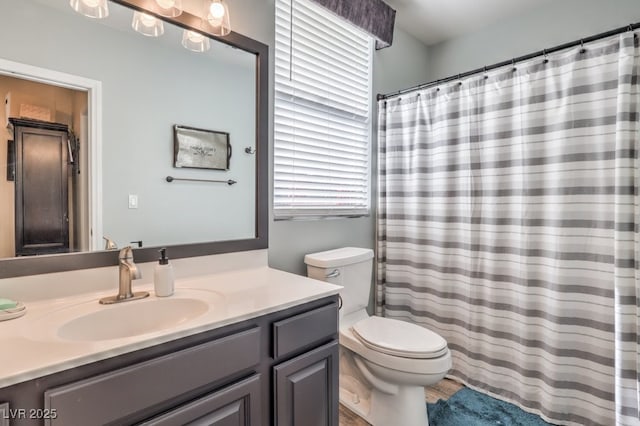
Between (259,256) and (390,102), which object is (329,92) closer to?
(390,102)

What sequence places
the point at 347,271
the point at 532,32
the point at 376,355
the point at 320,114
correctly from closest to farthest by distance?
the point at 376,355 < the point at 347,271 < the point at 320,114 < the point at 532,32

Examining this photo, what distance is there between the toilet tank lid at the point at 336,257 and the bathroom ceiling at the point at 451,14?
1686 millimetres

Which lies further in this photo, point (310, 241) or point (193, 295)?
point (310, 241)

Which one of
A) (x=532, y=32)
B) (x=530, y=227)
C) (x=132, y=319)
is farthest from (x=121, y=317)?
(x=532, y=32)

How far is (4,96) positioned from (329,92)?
4.97ft

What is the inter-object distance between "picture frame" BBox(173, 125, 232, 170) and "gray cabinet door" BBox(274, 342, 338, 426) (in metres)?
0.90

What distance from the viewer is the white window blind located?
177cm

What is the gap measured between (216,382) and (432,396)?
1477mm

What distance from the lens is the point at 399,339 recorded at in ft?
5.08

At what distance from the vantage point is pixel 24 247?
102 cm

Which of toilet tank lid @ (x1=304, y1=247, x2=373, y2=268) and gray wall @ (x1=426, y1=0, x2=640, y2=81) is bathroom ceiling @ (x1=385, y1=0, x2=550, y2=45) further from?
toilet tank lid @ (x1=304, y1=247, x2=373, y2=268)

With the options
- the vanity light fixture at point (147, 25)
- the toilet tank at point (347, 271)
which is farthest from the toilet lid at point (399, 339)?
the vanity light fixture at point (147, 25)

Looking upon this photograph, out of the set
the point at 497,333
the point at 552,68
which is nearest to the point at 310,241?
the point at 497,333

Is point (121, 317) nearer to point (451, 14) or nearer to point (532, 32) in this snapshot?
point (451, 14)
